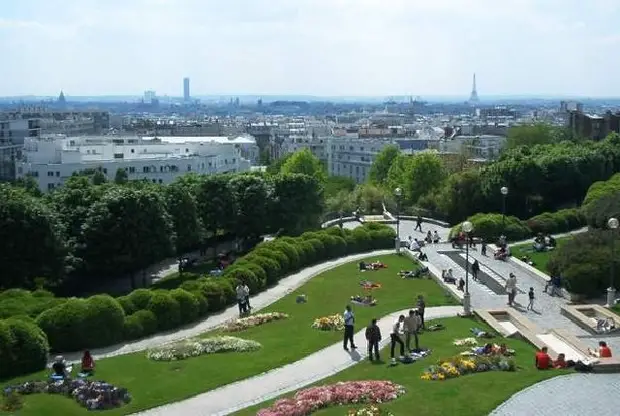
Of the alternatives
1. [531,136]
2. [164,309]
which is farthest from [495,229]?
[531,136]

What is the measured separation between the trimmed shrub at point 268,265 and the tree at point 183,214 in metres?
11.9

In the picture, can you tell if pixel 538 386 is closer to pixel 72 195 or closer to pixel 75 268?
pixel 75 268

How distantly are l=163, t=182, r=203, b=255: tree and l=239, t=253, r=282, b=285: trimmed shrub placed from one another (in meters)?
11.9

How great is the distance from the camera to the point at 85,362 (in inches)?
1051

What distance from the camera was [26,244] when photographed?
148ft

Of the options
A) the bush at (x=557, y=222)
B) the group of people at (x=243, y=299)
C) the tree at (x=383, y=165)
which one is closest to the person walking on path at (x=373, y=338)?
the group of people at (x=243, y=299)

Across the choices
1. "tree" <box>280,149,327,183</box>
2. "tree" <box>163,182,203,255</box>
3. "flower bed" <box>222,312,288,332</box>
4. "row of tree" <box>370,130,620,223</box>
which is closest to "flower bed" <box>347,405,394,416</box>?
"flower bed" <box>222,312,288,332</box>

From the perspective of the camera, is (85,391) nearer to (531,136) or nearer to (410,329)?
(410,329)

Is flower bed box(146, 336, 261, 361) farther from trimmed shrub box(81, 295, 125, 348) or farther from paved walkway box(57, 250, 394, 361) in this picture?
trimmed shrub box(81, 295, 125, 348)

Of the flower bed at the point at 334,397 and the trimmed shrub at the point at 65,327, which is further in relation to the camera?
the trimmed shrub at the point at 65,327

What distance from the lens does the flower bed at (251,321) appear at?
33.4 metres

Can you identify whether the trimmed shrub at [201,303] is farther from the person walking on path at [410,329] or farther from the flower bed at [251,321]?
the person walking on path at [410,329]

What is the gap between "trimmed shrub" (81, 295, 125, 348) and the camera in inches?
1220

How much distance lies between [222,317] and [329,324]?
6984 mm
